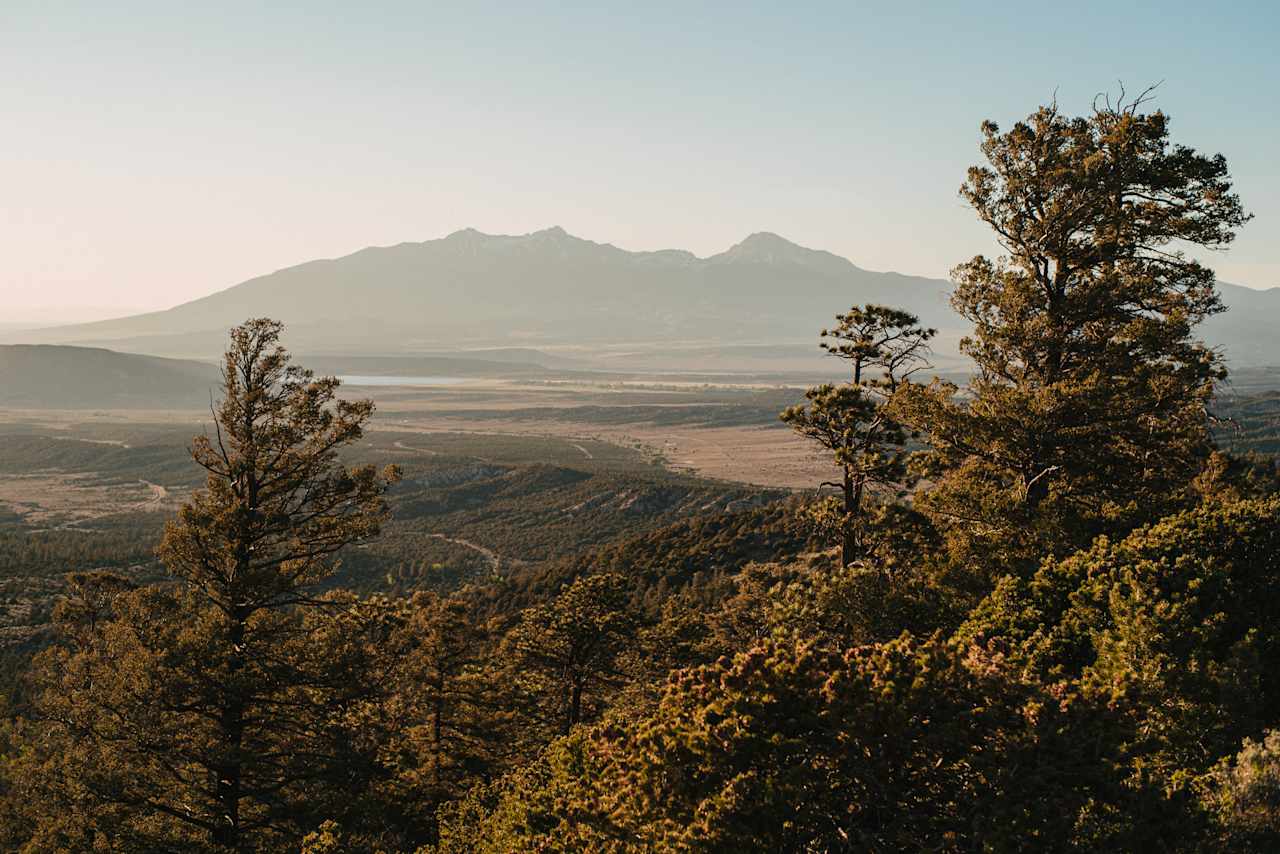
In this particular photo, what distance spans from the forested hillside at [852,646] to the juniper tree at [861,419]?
0.09m

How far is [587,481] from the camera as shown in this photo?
94812 mm

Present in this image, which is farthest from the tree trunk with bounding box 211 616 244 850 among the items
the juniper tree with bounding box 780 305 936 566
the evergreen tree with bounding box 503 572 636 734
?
the juniper tree with bounding box 780 305 936 566

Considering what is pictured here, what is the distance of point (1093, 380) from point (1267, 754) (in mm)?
7866

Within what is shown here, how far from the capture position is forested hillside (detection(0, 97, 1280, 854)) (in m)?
7.25

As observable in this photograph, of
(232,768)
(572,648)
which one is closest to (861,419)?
(572,648)

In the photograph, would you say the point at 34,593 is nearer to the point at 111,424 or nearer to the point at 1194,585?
the point at 1194,585

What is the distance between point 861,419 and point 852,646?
5658 mm

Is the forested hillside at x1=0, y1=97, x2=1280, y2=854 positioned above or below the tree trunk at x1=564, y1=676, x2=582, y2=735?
above

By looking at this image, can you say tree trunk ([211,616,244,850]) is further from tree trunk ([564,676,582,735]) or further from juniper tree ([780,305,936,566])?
juniper tree ([780,305,936,566])

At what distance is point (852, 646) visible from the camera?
40.9 ft

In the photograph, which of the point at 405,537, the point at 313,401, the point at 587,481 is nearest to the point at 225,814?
the point at 313,401

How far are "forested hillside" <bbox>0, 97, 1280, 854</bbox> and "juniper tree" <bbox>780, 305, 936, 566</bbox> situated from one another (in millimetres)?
87

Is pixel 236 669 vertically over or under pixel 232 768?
over

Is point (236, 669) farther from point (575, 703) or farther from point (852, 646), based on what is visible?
point (852, 646)
